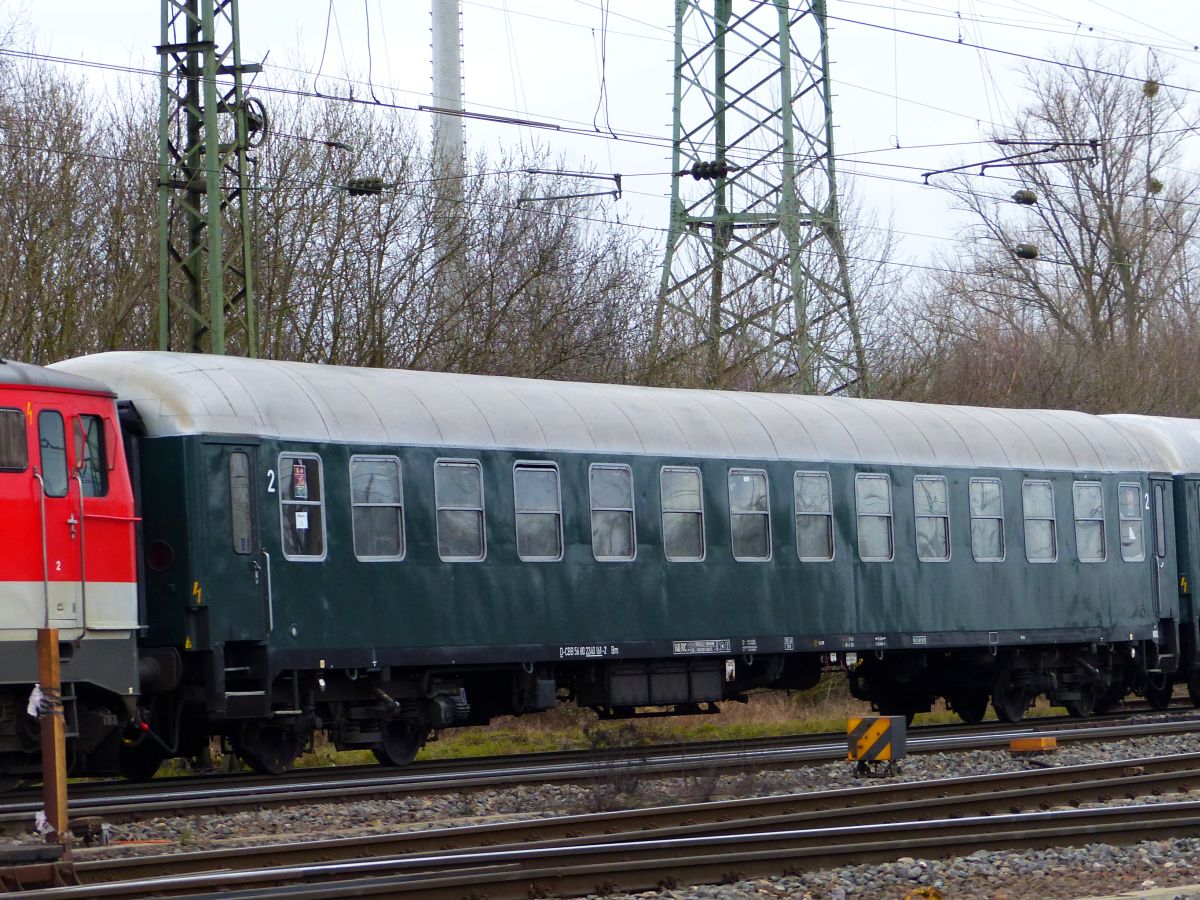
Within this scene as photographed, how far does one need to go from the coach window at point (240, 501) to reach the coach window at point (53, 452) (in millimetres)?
1588

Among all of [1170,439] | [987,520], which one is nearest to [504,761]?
[987,520]

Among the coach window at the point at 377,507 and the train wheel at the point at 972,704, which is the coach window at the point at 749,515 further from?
the train wheel at the point at 972,704

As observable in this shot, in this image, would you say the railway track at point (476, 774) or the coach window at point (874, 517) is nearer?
the railway track at point (476, 774)

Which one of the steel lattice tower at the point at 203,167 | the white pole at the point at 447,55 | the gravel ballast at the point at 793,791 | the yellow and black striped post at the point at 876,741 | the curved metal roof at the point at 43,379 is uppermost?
the white pole at the point at 447,55

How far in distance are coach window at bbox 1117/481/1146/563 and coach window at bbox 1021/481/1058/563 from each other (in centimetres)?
139

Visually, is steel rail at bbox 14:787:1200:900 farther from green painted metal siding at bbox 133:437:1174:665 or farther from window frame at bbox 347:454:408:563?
window frame at bbox 347:454:408:563

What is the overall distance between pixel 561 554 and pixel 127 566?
4.72 meters

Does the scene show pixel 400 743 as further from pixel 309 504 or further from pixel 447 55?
pixel 447 55

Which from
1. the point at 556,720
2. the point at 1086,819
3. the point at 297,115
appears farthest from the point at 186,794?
the point at 297,115

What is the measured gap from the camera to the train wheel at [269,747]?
54.0 ft

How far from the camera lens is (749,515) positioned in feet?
64.8

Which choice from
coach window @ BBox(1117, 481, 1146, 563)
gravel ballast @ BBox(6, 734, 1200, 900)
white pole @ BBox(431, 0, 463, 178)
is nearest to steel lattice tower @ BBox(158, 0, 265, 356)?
gravel ballast @ BBox(6, 734, 1200, 900)

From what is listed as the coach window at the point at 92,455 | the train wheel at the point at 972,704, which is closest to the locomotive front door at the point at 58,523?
the coach window at the point at 92,455

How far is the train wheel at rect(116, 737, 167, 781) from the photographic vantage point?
16797 millimetres
